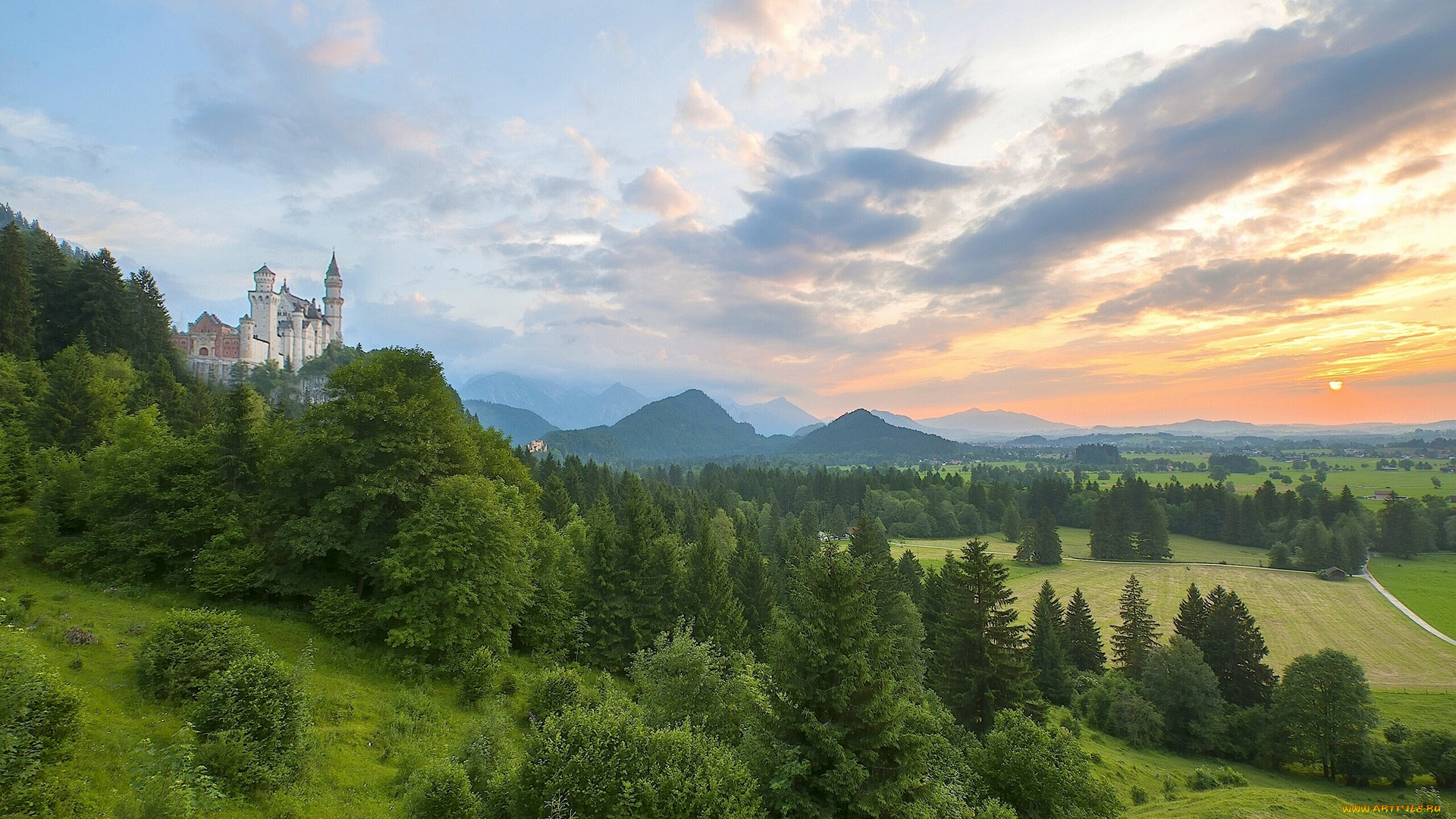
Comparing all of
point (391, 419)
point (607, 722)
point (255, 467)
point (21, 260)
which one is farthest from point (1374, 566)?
point (21, 260)

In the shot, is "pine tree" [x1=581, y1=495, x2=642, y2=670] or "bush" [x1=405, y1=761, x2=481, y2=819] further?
"pine tree" [x1=581, y1=495, x2=642, y2=670]

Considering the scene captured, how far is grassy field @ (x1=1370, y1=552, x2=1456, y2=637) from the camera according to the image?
68.2 m

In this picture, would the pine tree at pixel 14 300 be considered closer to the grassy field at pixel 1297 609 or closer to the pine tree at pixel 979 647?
the pine tree at pixel 979 647

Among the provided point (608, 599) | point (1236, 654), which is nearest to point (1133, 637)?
point (1236, 654)

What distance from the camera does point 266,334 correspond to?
12294cm

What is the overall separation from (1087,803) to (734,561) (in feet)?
109

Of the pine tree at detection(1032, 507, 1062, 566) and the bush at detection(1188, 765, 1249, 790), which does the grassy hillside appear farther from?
the pine tree at detection(1032, 507, 1062, 566)

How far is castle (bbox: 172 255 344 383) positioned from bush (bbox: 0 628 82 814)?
331ft

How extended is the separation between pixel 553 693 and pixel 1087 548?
4920 inches

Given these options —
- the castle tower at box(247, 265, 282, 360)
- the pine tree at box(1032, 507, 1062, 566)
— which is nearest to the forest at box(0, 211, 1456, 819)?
the pine tree at box(1032, 507, 1062, 566)

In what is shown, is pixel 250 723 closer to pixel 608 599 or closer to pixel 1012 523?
pixel 608 599

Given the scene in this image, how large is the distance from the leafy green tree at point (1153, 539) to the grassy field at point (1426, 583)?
2639 centimetres

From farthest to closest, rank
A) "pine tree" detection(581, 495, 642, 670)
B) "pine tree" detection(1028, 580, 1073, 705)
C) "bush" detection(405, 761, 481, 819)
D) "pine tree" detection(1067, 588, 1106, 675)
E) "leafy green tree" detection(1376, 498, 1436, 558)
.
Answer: "leafy green tree" detection(1376, 498, 1436, 558) < "pine tree" detection(1067, 588, 1106, 675) < "pine tree" detection(1028, 580, 1073, 705) < "pine tree" detection(581, 495, 642, 670) < "bush" detection(405, 761, 481, 819)

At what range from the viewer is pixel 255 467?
28.8 m
